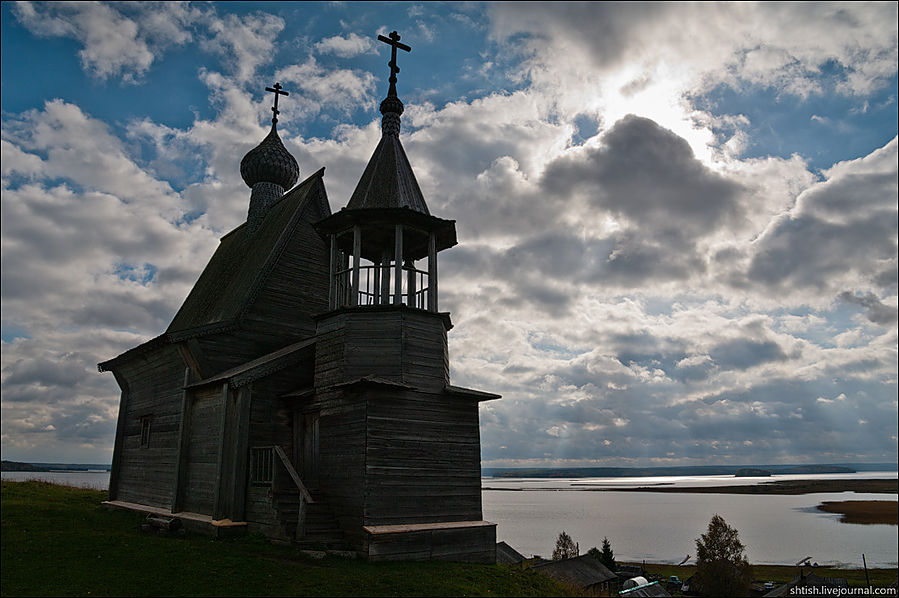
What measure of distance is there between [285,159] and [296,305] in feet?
35.8

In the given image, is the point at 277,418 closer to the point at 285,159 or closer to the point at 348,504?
the point at 348,504

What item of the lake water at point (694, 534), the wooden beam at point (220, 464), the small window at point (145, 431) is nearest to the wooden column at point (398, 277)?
the wooden beam at point (220, 464)

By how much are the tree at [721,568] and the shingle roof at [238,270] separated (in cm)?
3741

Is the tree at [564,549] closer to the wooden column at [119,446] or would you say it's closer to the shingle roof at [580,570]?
the shingle roof at [580,570]

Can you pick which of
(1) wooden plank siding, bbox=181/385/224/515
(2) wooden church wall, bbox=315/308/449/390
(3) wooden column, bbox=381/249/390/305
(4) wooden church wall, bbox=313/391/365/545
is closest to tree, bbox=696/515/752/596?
(2) wooden church wall, bbox=315/308/449/390

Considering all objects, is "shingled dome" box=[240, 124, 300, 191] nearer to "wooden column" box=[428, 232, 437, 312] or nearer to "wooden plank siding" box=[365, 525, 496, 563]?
"wooden column" box=[428, 232, 437, 312]

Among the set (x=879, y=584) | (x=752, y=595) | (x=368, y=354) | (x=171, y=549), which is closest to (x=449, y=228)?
(x=368, y=354)

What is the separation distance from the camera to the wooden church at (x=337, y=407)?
16.1 metres

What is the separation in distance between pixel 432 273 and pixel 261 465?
24.1ft

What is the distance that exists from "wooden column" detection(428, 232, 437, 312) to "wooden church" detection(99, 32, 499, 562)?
35 mm

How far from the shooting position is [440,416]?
1745 centimetres

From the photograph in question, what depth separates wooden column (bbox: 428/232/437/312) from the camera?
18298 millimetres

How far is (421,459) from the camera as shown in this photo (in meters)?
16.8

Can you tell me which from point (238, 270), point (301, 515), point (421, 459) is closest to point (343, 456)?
point (301, 515)
